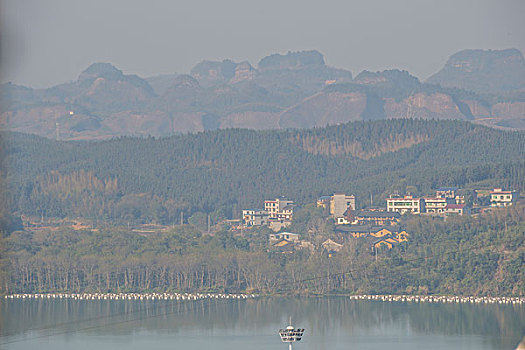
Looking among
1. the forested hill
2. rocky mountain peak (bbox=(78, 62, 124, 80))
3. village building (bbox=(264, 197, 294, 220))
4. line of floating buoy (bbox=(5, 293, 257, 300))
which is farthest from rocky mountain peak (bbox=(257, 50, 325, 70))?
line of floating buoy (bbox=(5, 293, 257, 300))

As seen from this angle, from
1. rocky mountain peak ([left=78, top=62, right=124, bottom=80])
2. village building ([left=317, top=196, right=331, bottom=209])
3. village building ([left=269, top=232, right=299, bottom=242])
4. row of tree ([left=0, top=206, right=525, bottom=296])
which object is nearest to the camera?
row of tree ([left=0, top=206, right=525, bottom=296])

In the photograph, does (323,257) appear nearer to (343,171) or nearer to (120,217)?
(120,217)

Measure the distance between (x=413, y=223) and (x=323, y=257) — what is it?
541 cm

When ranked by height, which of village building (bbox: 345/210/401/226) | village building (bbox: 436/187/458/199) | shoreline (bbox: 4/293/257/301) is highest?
village building (bbox: 436/187/458/199)

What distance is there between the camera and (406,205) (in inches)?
2164

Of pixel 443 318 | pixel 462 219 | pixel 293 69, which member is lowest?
pixel 443 318

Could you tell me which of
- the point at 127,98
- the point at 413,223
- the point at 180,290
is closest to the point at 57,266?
the point at 180,290

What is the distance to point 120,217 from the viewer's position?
60.0 metres

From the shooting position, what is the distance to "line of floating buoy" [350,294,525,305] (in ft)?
126

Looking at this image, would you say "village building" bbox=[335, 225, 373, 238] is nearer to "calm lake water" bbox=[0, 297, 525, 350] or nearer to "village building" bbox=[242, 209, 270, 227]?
"village building" bbox=[242, 209, 270, 227]

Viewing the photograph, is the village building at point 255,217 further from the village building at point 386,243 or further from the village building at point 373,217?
the village building at point 386,243

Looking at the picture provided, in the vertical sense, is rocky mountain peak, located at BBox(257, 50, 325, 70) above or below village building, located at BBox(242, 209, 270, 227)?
above

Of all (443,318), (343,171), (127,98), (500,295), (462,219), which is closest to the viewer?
(443,318)

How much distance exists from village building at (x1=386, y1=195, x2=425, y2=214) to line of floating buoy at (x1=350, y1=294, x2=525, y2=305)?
14695 mm
